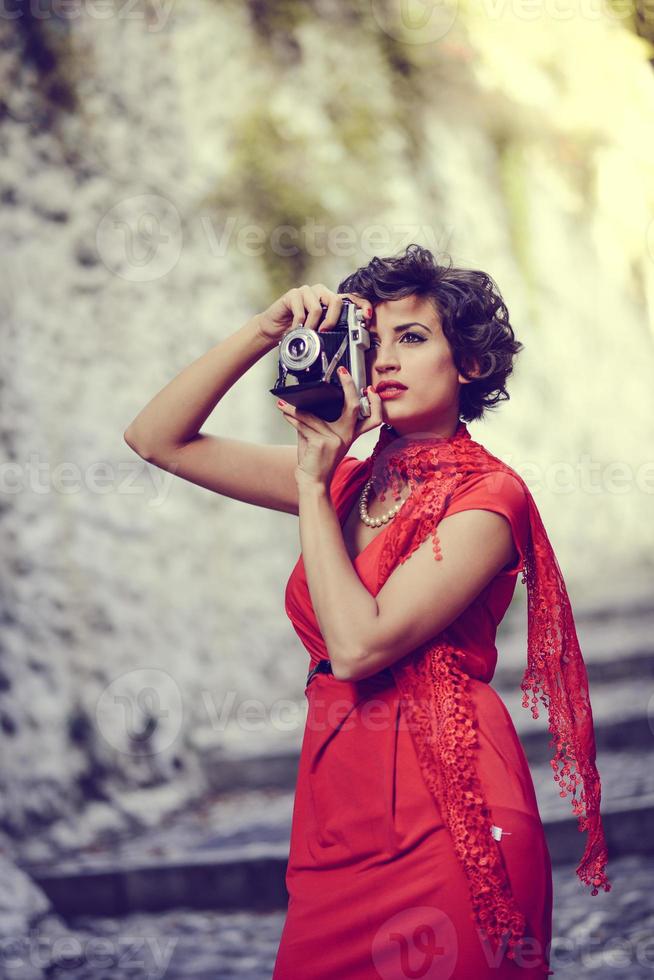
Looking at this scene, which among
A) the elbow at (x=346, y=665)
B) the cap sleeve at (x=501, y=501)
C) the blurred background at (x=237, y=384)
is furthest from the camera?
the blurred background at (x=237, y=384)

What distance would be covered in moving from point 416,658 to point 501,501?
0.24 metres

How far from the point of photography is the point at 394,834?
4.31 feet

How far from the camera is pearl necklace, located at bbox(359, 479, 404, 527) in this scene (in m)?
1.48

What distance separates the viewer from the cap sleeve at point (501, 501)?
4.44 feet

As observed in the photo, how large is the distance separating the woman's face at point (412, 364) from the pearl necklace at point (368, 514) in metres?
0.11

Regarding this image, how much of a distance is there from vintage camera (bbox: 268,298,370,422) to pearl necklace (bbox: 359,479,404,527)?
0.57ft

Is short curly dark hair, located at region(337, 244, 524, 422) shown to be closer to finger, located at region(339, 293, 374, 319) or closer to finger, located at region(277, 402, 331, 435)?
finger, located at region(339, 293, 374, 319)

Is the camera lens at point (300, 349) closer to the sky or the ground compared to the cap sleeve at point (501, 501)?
closer to the sky

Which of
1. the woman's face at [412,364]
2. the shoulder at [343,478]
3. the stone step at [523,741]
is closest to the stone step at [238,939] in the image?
the stone step at [523,741]

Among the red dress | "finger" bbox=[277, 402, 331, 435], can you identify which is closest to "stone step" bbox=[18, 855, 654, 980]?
the red dress

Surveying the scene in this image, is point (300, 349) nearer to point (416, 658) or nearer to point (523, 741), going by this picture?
point (416, 658)

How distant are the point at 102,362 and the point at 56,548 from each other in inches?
30.0

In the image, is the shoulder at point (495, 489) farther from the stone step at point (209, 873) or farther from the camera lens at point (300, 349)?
the stone step at point (209, 873)

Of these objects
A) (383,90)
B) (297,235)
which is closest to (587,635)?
(297,235)
